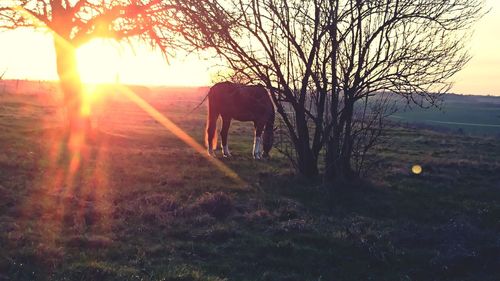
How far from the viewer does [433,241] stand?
912cm

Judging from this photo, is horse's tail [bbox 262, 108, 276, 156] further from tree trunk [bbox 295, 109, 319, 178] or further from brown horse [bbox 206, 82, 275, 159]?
tree trunk [bbox 295, 109, 319, 178]

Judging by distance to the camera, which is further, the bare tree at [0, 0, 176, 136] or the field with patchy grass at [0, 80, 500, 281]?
the bare tree at [0, 0, 176, 136]

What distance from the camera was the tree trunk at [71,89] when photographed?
22.5 metres

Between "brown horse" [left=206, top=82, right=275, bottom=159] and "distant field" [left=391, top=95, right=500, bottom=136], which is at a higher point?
"brown horse" [left=206, top=82, right=275, bottom=159]

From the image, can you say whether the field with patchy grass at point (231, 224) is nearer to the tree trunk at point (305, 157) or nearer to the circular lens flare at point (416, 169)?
the tree trunk at point (305, 157)

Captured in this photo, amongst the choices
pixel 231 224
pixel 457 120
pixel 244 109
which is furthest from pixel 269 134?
pixel 457 120

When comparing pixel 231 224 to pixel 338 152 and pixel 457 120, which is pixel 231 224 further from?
pixel 457 120

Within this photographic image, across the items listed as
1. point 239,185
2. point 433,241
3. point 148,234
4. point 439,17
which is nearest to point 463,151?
point 439,17

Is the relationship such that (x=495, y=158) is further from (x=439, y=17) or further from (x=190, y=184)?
(x=190, y=184)

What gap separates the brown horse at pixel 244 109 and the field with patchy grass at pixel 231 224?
225 cm

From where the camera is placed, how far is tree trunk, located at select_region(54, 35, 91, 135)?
884 inches

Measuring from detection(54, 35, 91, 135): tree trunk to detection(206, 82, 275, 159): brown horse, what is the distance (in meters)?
7.56

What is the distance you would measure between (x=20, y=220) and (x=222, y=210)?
385 centimetres

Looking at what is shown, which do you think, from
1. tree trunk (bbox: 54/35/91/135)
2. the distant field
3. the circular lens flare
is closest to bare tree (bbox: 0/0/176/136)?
tree trunk (bbox: 54/35/91/135)
